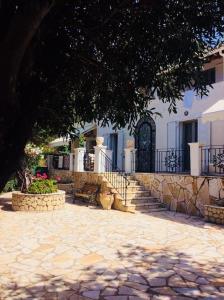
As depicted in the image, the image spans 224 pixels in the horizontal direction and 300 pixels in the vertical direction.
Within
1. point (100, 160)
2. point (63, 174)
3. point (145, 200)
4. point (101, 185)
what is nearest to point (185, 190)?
point (145, 200)

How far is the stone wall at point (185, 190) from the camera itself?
12539 mm

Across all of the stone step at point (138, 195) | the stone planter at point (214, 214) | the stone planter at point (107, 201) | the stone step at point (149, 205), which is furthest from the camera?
the stone step at point (138, 195)

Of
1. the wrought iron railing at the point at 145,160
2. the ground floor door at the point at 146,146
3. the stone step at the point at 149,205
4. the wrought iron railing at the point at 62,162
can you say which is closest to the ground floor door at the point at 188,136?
the ground floor door at the point at 146,146

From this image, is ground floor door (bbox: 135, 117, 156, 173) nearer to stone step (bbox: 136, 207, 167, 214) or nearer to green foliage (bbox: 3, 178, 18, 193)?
stone step (bbox: 136, 207, 167, 214)

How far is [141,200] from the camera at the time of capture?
48.0ft

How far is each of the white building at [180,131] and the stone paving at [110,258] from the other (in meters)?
5.04

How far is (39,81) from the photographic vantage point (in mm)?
3525

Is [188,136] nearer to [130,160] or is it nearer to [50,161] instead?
[130,160]

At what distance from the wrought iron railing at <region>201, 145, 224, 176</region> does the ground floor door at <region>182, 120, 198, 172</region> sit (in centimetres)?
154

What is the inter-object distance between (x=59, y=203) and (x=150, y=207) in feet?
12.6

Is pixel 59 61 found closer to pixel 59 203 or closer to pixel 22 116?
pixel 22 116

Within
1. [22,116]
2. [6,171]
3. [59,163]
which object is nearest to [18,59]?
[22,116]

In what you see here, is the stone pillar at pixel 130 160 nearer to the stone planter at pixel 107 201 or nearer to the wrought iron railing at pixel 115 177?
the wrought iron railing at pixel 115 177

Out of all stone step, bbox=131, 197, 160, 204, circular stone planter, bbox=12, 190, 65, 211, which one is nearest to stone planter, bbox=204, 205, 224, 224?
stone step, bbox=131, 197, 160, 204
